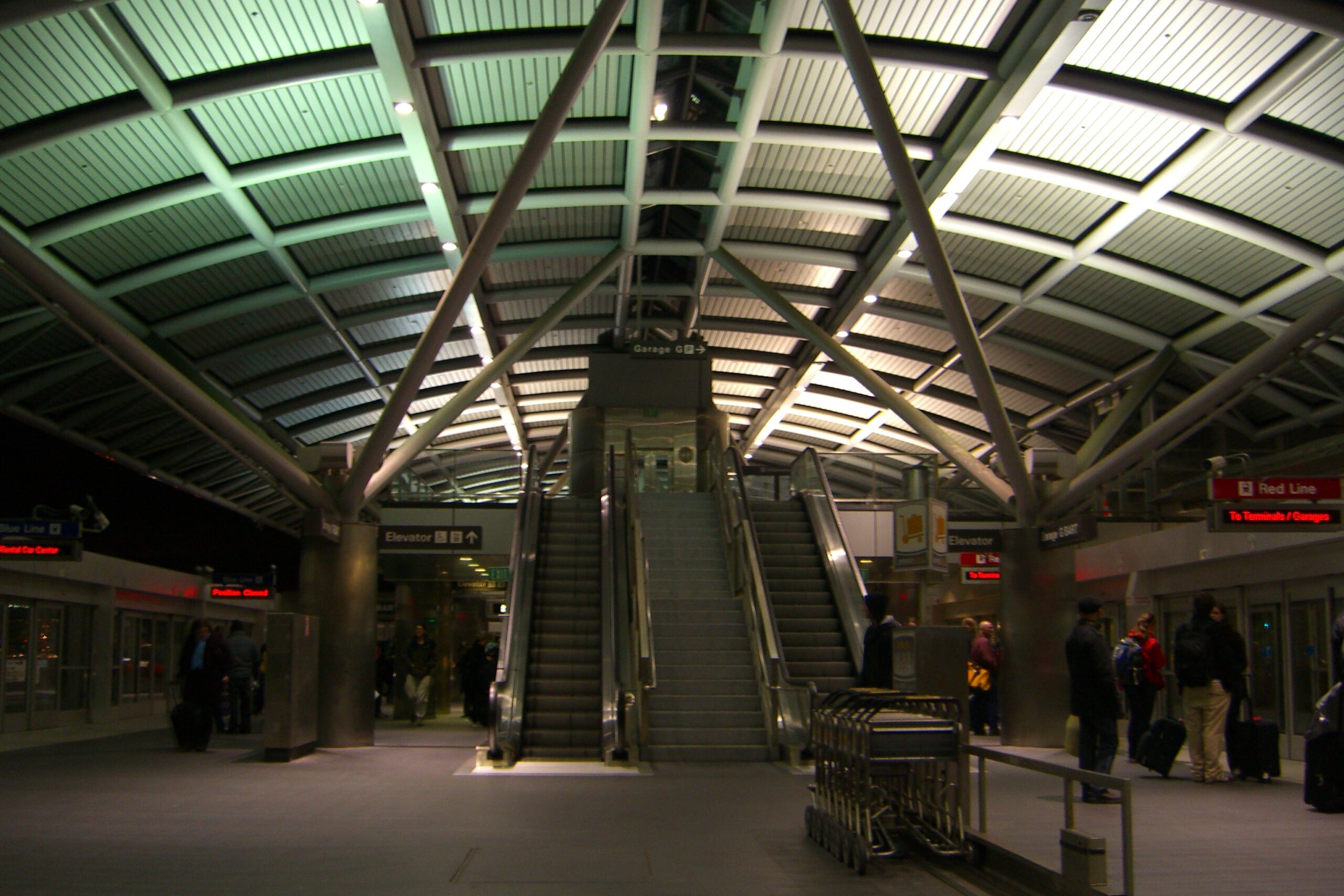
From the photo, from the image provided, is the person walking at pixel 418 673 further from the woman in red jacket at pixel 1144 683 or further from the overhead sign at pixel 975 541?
the woman in red jacket at pixel 1144 683

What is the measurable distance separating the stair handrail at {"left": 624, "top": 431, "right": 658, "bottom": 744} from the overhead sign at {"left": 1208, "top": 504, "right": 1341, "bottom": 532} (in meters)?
6.09

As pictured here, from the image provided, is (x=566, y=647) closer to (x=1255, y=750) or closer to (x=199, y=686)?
(x=199, y=686)

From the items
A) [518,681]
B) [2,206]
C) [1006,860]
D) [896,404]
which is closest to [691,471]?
[896,404]

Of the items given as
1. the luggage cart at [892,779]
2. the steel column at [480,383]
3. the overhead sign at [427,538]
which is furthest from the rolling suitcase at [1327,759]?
the overhead sign at [427,538]

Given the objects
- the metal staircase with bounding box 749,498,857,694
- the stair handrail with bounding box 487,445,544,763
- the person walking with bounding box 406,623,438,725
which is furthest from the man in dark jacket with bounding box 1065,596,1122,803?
the person walking with bounding box 406,623,438,725

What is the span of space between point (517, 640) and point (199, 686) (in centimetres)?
397

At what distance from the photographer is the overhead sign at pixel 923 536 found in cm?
1512

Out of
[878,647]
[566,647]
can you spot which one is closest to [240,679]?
[566,647]

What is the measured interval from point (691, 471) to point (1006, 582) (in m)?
10.0

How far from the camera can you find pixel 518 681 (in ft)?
44.3

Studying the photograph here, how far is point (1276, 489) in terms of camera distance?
12.4 m

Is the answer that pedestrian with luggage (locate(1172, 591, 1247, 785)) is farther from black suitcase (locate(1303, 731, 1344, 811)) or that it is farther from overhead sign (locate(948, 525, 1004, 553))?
overhead sign (locate(948, 525, 1004, 553))

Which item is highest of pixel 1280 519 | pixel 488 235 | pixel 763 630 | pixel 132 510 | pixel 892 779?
pixel 488 235

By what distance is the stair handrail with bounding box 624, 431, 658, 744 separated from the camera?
12.6 meters
